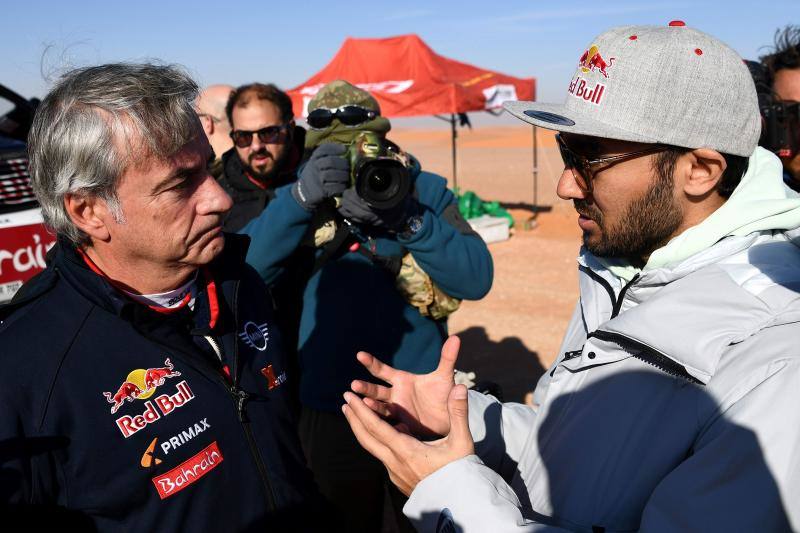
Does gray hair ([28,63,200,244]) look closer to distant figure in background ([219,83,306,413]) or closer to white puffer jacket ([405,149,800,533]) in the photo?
white puffer jacket ([405,149,800,533])

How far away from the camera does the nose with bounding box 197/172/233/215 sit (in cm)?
184

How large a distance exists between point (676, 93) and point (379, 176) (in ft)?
3.88

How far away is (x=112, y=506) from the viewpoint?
60.4 inches

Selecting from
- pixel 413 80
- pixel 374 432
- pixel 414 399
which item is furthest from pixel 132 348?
pixel 413 80

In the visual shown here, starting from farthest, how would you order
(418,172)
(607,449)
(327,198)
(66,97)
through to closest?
(418,172), (327,198), (66,97), (607,449)

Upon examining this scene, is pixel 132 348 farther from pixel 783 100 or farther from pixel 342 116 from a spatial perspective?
pixel 783 100

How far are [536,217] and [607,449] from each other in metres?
13.6

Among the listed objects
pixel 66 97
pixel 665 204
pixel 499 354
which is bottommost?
pixel 499 354

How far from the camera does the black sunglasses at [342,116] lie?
2852 millimetres

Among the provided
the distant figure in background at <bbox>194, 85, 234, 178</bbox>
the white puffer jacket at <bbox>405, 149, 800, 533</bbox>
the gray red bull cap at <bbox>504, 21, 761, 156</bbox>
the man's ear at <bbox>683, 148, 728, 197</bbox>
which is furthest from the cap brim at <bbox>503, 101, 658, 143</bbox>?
the distant figure in background at <bbox>194, 85, 234, 178</bbox>

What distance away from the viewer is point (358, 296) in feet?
9.23

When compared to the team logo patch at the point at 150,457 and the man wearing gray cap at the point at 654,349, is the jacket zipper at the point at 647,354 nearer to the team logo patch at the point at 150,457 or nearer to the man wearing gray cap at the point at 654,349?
the man wearing gray cap at the point at 654,349

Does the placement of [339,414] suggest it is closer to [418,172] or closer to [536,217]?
[418,172]

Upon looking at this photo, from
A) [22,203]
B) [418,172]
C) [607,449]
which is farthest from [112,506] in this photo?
[22,203]
